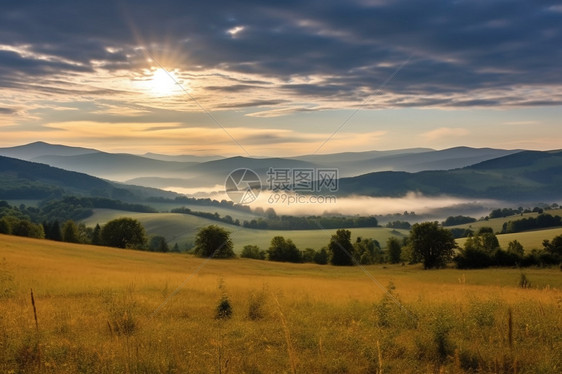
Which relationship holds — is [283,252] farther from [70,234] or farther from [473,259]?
[70,234]

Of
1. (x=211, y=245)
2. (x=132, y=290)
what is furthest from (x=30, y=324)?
(x=211, y=245)

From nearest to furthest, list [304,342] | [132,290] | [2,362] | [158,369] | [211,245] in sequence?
[158,369]
[2,362]
[304,342]
[132,290]
[211,245]

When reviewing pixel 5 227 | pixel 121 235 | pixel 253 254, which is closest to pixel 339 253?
pixel 253 254

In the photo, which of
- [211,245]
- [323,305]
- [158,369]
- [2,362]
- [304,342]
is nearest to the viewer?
[158,369]

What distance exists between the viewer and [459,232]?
547ft

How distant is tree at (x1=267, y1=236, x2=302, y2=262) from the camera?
90.2 metres

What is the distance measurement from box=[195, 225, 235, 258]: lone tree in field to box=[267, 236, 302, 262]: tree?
12.5 metres

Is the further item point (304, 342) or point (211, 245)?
point (211, 245)

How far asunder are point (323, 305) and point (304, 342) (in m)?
5.95

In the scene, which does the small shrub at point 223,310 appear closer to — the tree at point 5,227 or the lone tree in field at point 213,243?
the lone tree in field at point 213,243

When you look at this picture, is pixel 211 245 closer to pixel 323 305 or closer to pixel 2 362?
pixel 323 305

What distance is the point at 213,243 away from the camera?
79.4 m

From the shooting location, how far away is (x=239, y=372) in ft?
26.2

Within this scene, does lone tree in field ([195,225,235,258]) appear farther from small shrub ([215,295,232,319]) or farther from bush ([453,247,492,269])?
small shrub ([215,295,232,319])
